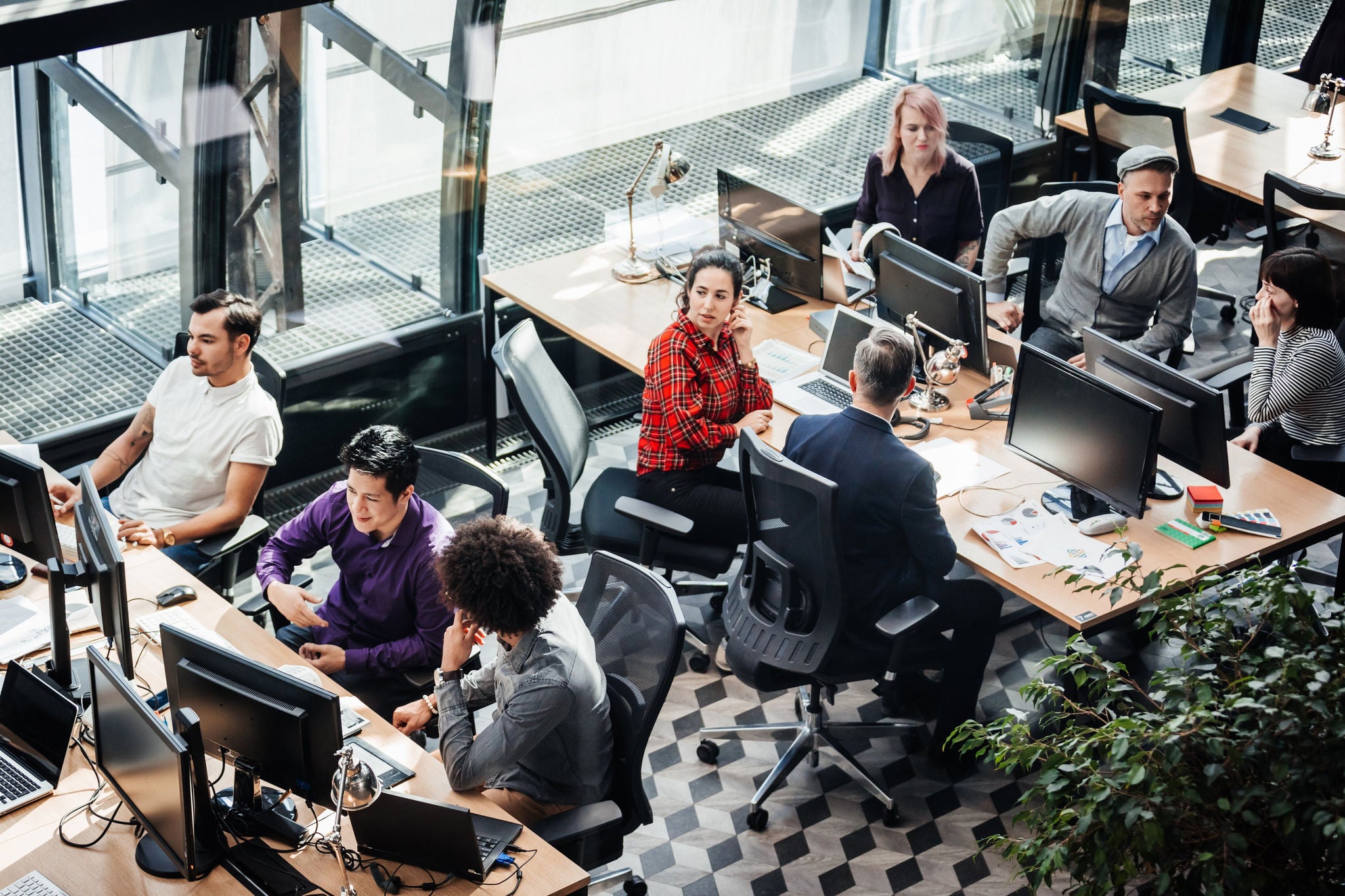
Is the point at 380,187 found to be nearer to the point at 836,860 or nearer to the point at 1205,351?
the point at 836,860

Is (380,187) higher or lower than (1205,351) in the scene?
higher

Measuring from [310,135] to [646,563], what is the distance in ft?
7.83

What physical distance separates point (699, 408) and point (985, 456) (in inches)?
40.0

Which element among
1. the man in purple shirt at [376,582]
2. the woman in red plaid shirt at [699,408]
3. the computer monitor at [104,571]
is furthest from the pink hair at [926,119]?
the computer monitor at [104,571]

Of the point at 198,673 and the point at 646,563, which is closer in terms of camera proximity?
the point at 198,673

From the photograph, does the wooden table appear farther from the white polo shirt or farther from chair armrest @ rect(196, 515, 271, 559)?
chair armrest @ rect(196, 515, 271, 559)

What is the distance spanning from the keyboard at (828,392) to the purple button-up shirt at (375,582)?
64.8 inches

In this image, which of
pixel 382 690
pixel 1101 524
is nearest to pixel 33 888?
pixel 382 690

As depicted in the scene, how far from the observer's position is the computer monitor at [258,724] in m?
3.17

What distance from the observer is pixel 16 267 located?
5.59 metres

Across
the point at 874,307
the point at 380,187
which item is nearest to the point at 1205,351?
the point at 874,307

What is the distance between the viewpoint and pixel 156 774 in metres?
3.11

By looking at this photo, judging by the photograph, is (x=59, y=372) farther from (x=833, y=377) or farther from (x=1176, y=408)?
(x=1176, y=408)

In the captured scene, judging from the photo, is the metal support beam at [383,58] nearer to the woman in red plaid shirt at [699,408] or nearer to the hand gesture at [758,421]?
the woman in red plaid shirt at [699,408]
